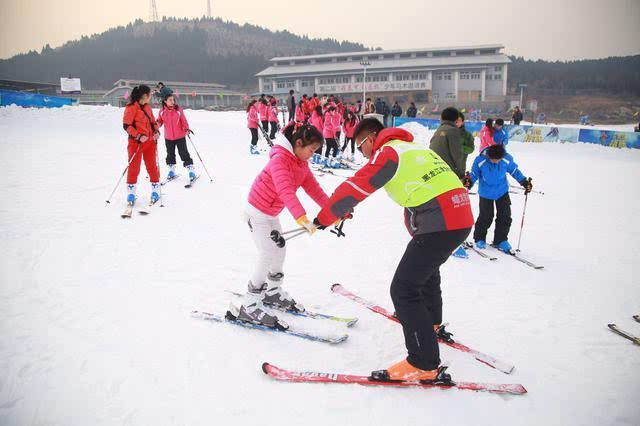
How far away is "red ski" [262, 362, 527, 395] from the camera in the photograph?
105 inches

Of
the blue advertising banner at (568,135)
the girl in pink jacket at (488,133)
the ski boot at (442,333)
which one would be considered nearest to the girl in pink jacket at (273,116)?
the girl in pink jacket at (488,133)

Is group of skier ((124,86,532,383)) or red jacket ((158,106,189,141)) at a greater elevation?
red jacket ((158,106,189,141))

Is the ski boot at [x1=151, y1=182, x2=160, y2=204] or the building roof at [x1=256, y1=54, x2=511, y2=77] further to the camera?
the building roof at [x1=256, y1=54, x2=511, y2=77]

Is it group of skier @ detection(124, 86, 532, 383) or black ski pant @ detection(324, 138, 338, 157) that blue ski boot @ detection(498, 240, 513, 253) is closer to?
group of skier @ detection(124, 86, 532, 383)

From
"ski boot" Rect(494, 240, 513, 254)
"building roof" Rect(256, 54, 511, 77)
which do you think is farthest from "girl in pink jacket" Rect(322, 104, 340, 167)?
"building roof" Rect(256, 54, 511, 77)

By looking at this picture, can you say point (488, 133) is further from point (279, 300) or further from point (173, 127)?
point (279, 300)

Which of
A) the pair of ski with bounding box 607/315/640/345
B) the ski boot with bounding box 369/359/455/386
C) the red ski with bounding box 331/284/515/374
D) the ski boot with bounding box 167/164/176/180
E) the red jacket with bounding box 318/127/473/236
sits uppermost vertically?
the red jacket with bounding box 318/127/473/236

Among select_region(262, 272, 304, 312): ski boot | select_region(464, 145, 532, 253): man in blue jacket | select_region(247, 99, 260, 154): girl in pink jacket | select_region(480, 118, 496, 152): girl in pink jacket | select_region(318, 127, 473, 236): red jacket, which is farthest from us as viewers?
select_region(247, 99, 260, 154): girl in pink jacket

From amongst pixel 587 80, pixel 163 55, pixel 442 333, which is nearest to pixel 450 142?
pixel 442 333

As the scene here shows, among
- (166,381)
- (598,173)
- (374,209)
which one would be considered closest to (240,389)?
(166,381)

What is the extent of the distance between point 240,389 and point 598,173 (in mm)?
13655

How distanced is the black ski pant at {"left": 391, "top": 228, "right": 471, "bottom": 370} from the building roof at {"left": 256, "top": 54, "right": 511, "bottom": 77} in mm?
56947

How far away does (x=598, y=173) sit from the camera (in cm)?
1191

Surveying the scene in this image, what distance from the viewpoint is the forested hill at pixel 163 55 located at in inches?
3905
